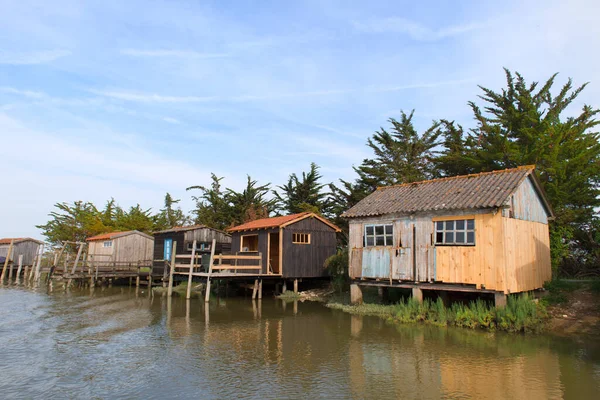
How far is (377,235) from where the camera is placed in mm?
18891

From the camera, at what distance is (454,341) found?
13281mm

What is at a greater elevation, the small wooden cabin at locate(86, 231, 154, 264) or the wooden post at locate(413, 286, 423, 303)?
the small wooden cabin at locate(86, 231, 154, 264)

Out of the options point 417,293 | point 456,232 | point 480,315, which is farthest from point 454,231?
point 480,315

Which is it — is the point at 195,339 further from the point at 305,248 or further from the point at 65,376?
the point at 305,248

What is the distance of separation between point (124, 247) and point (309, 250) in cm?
1856

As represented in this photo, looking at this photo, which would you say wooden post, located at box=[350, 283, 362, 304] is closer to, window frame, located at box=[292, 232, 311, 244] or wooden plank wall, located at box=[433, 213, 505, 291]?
wooden plank wall, located at box=[433, 213, 505, 291]

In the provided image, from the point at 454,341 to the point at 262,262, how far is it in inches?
542

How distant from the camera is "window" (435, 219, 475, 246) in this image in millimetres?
15711

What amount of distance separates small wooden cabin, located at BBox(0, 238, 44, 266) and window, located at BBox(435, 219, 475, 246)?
4206cm

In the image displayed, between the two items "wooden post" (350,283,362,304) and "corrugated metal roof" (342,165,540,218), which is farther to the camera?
"wooden post" (350,283,362,304)

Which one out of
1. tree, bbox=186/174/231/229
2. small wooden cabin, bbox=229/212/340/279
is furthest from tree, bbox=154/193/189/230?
small wooden cabin, bbox=229/212/340/279

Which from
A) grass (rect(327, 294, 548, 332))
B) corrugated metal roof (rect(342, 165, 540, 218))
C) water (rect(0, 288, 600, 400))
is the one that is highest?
corrugated metal roof (rect(342, 165, 540, 218))

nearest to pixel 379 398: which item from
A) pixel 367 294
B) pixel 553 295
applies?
pixel 553 295

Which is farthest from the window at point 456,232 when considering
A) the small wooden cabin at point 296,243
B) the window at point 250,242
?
the window at point 250,242
